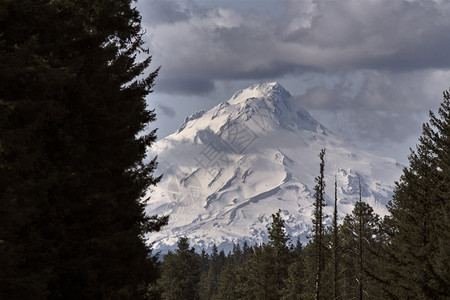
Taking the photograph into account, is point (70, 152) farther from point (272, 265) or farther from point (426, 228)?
point (272, 265)

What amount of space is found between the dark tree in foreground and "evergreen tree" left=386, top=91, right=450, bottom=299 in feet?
50.2

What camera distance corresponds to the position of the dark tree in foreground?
9.27m

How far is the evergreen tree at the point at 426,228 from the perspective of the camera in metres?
24.5

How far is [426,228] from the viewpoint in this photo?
27828 millimetres

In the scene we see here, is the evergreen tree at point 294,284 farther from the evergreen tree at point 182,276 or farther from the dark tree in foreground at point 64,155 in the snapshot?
the dark tree in foreground at point 64,155

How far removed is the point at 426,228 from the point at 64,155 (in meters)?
21.6

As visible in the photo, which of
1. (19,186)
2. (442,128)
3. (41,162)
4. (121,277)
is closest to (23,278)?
(19,186)

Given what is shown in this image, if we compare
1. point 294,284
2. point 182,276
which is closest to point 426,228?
point 294,284

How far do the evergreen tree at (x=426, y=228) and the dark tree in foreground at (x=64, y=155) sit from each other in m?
15.3

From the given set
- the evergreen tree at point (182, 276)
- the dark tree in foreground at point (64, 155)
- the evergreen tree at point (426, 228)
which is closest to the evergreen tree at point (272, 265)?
the evergreen tree at point (182, 276)

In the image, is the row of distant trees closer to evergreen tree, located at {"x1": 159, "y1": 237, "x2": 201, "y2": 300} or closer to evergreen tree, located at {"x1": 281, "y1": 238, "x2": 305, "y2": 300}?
evergreen tree, located at {"x1": 281, "y1": 238, "x2": 305, "y2": 300}

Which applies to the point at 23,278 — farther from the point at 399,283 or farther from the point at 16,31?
the point at 399,283

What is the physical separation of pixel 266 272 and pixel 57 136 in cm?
5096

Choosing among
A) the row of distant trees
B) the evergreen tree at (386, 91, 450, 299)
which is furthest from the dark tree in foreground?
the evergreen tree at (386, 91, 450, 299)
